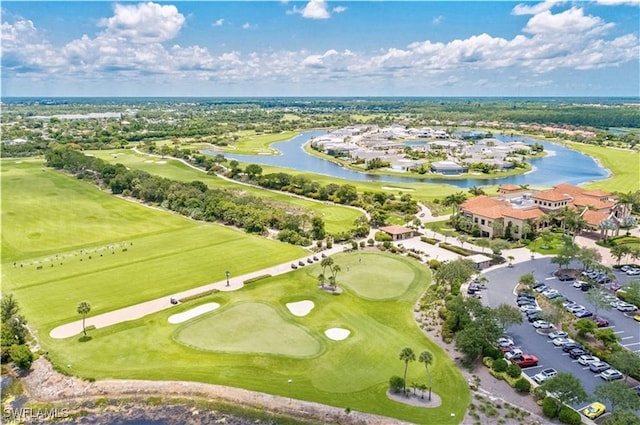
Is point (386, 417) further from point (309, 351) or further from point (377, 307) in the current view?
point (377, 307)

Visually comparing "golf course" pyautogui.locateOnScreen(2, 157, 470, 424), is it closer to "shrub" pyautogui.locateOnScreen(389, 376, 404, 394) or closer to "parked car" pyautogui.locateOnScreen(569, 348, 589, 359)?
"shrub" pyautogui.locateOnScreen(389, 376, 404, 394)

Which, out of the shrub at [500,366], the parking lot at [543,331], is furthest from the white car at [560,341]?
the shrub at [500,366]

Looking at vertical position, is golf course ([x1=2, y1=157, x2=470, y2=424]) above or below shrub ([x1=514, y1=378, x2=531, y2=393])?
below

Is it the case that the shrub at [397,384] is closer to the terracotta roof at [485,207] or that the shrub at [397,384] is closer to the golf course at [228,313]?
the golf course at [228,313]

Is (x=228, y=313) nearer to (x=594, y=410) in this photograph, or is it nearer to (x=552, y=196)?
(x=594, y=410)

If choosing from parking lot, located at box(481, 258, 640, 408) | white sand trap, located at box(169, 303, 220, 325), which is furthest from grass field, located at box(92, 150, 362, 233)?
white sand trap, located at box(169, 303, 220, 325)

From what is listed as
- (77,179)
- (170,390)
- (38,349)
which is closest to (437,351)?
(170,390)

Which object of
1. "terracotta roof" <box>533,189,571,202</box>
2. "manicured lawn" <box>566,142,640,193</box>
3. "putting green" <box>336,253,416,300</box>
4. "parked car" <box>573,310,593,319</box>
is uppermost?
"terracotta roof" <box>533,189,571,202</box>
